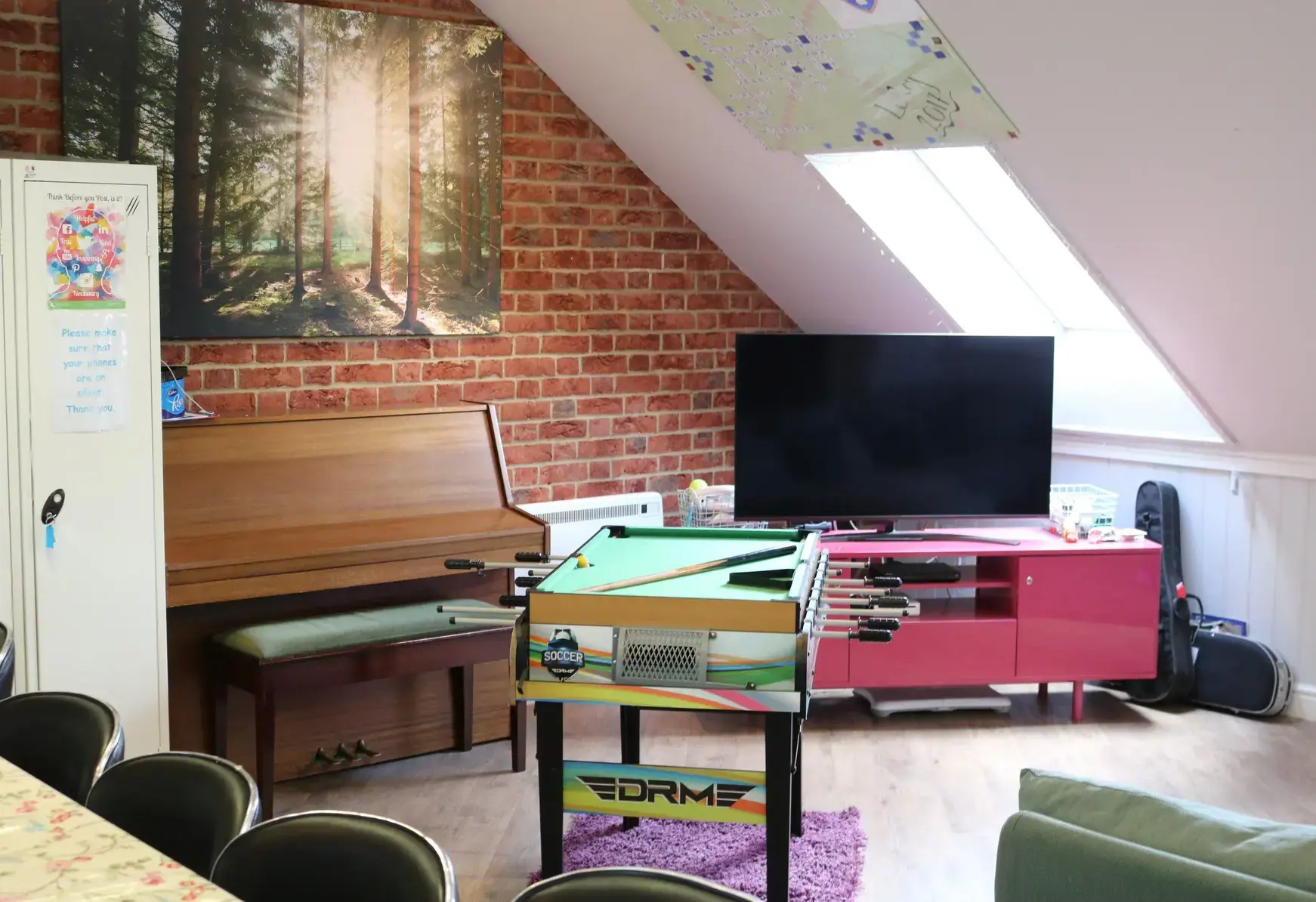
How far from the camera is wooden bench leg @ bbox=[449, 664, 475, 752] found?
14.9 feet

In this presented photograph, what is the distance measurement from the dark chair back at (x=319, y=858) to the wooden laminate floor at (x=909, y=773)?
1818 mm

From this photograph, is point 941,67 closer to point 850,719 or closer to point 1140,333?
point 1140,333

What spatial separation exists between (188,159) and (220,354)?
64 centimetres

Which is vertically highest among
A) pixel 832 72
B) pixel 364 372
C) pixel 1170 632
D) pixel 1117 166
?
pixel 832 72

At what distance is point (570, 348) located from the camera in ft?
17.9

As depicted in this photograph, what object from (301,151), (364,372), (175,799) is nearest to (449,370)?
(364,372)

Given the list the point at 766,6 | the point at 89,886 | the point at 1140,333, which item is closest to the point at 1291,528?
the point at 1140,333

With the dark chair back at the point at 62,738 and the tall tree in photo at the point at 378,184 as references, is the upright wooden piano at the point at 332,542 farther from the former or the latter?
the dark chair back at the point at 62,738

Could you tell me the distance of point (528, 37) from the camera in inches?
199

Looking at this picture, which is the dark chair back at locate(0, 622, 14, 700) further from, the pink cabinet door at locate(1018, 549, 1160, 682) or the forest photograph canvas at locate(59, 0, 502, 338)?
the pink cabinet door at locate(1018, 549, 1160, 682)

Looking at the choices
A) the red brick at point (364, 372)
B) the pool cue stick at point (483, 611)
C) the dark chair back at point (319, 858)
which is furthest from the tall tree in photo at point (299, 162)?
the dark chair back at point (319, 858)

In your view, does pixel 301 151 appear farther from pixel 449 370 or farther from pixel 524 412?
pixel 524 412

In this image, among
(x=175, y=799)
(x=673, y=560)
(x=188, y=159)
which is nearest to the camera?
(x=175, y=799)

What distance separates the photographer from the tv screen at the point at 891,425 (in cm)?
494
